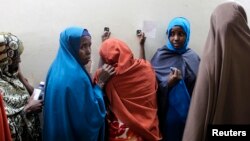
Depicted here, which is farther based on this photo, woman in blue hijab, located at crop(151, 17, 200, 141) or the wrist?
woman in blue hijab, located at crop(151, 17, 200, 141)

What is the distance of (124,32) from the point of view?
2.33 m

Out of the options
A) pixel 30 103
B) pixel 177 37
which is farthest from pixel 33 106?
pixel 177 37

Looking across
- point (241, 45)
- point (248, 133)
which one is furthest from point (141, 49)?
point (248, 133)

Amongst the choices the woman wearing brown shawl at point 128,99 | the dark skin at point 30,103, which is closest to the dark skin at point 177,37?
the woman wearing brown shawl at point 128,99

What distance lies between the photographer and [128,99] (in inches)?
77.2

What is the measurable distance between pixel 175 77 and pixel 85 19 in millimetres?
783

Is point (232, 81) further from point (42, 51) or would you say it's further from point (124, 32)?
point (42, 51)

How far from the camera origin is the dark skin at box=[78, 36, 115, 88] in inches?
72.9

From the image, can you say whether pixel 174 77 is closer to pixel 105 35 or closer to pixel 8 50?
pixel 105 35

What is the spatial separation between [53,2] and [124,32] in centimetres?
56

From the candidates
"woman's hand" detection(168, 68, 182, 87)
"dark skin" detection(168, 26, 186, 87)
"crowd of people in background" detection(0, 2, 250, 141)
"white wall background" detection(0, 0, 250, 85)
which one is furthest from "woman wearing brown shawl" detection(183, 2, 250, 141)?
"white wall background" detection(0, 0, 250, 85)

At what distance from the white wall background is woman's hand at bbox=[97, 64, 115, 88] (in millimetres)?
370

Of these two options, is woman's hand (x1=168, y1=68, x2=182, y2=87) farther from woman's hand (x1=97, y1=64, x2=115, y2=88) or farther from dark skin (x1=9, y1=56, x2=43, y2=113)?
dark skin (x1=9, y1=56, x2=43, y2=113)

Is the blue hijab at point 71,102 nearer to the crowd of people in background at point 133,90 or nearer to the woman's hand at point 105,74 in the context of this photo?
the crowd of people in background at point 133,90
